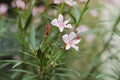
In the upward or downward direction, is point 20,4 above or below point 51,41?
above

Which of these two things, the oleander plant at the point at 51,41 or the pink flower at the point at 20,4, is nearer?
the oleander plant at the point at 51,41

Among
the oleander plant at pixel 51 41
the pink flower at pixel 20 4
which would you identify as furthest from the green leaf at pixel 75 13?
the pink flower at pixel 20 4

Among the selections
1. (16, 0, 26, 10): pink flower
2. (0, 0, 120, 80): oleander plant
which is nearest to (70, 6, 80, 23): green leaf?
(0, 0, 120, 80): oleander plant

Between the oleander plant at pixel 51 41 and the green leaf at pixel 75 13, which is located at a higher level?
the green leaf at pixel 75 13

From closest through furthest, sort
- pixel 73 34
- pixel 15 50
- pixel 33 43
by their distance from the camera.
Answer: pixel 73 34 → pixel 33 43 → pixel 15 50

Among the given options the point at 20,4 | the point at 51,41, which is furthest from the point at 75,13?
the point at 20,4

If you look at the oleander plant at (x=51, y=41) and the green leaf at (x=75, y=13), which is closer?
the oleander plant at (x=51, y=41)

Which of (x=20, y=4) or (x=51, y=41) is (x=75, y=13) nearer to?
(x=51, y=41)

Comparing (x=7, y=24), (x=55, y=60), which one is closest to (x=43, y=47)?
(x=55, y=60)

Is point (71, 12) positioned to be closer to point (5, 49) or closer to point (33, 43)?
point (33, 43)

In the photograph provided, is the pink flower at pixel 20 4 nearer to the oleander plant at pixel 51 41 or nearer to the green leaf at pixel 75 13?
the oleander plant at pixel 51 41

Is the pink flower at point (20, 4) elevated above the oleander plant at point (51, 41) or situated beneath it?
elevated above
